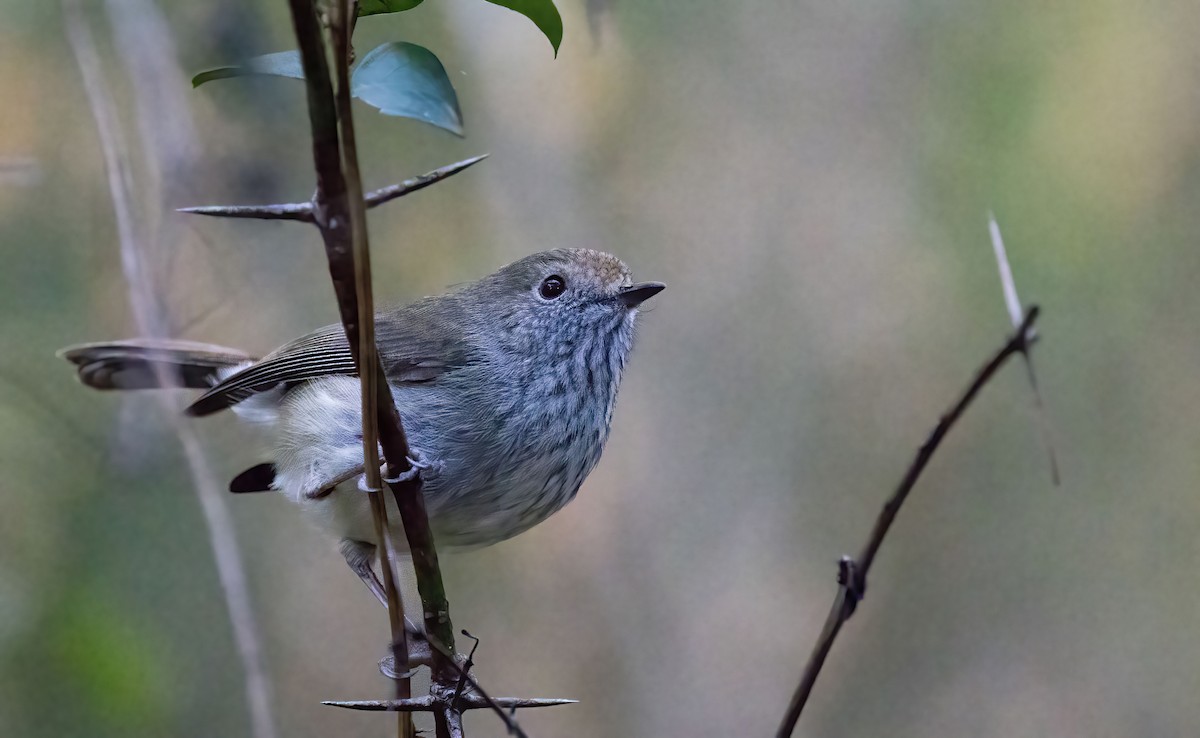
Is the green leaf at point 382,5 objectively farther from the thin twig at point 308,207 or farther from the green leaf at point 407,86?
the thin twig at point 308,207

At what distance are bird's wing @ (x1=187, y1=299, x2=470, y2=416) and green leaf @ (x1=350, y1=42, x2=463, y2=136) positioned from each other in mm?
1148

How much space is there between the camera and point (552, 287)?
2.48 m

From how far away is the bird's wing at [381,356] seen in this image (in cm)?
235

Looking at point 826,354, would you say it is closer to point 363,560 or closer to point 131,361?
point 363,560

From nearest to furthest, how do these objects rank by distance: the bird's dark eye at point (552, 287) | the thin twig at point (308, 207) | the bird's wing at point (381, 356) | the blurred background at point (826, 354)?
the thin twig at point (308, 207) → the bird's wing at point (381, 356) → the bird's dark eye at point (552, 287) → the blurred background at point (826, 354)

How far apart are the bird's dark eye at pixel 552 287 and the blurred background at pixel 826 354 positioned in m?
1.31

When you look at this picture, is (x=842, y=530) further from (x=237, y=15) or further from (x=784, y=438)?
(x=237, y=15)

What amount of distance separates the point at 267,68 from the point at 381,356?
1.25 metres

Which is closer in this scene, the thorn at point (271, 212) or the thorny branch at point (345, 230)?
the thorny branch at point (345, 230)

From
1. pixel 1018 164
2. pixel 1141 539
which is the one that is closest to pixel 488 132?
pixel 1018 164

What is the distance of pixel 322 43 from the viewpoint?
957 millimetres

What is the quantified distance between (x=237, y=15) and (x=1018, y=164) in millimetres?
2679

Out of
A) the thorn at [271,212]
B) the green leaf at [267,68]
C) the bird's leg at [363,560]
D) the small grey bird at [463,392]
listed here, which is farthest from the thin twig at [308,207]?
the bird's leg at [363,560]

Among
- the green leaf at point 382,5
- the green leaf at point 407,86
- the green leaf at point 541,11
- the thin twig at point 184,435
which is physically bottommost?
the thin twig at point 184,435
